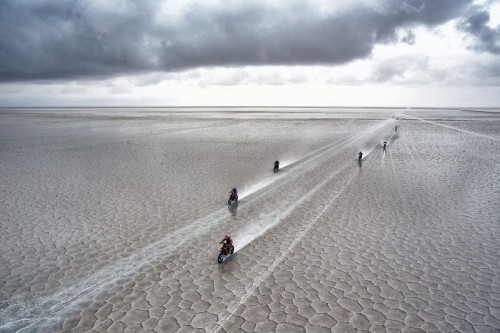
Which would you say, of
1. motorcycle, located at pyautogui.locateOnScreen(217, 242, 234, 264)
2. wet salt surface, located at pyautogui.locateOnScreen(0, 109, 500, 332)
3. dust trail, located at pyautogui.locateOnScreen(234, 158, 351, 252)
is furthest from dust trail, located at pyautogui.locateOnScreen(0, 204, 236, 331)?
motorcycle, located at pyautogui.locateOnScreen(217, 242, 234, 264)

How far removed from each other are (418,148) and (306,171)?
15064mm

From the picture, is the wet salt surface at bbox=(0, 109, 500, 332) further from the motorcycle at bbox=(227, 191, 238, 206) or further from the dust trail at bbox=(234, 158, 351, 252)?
the motorcycle at bbox=(227, 191, 238, 206)

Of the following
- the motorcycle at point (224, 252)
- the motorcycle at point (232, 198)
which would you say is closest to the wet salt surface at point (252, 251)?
the motorcycle at point (224, 252)

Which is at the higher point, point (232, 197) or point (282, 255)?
point (232, 197)

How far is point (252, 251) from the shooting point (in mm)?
9297

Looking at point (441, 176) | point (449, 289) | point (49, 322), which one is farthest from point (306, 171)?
point (49, 322)

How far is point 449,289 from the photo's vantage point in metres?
7.42

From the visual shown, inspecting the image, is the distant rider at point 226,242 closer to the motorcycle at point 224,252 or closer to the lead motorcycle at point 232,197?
the motorcycle at point 224,252

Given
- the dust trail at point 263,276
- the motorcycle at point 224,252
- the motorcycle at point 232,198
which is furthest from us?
the motorcycle at point 232,198

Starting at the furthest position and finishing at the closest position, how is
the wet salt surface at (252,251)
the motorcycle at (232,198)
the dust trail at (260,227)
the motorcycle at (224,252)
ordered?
1. the motorcycle at (232,198)
2. the dust trail at (260,227)
3. the motorcycle at (224,252)
4. the wet salt surface at (252,251)

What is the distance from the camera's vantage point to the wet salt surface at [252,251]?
652 centimetres

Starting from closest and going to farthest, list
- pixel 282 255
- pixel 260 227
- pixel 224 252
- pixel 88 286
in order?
pixel 88 286, pixel 224 252, pixel 282 255, pixel 260 227

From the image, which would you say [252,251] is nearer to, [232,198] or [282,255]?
[282,255]

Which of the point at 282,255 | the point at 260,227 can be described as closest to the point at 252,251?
the point at 282,255
